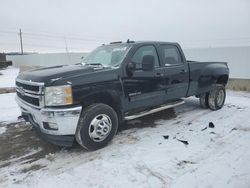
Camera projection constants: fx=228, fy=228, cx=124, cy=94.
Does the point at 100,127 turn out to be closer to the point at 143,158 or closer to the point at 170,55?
the point at 143,158

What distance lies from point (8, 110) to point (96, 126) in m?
4.19

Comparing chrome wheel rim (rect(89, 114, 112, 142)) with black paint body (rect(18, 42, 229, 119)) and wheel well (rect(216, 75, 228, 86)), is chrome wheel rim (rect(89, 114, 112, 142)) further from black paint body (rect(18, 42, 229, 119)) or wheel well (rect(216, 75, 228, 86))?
wheel well (rect(216, 75, 228, 86))

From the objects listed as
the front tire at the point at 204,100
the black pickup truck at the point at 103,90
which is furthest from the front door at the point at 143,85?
the front tire at the point at 204,100

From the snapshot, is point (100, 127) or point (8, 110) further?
point (8, 110)

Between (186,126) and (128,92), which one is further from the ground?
(128,92)

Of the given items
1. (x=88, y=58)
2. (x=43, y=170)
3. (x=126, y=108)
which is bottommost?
(x=43, y=170)

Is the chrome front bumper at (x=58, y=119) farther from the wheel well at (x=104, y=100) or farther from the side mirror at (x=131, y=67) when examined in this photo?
the side mirror at (x=131, y=67)

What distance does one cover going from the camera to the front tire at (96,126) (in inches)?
156

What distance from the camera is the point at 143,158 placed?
3.85 meters

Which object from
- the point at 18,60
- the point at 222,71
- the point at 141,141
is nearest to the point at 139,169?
the point at 141,141

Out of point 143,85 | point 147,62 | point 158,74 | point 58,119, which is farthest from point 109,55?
point 58,119

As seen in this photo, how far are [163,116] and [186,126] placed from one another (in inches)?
38.3

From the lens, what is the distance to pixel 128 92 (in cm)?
461

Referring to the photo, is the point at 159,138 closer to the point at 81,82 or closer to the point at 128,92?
the point at 128,92
